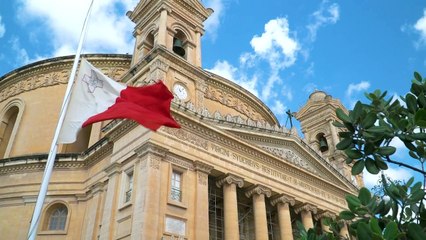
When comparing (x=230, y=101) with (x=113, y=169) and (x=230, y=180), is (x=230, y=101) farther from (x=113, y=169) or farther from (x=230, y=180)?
(x=113, y=169)

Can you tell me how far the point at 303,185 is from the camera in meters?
23.0

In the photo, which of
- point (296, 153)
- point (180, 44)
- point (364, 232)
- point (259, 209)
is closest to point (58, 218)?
point (259, 209)

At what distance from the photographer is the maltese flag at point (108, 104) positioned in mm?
8242

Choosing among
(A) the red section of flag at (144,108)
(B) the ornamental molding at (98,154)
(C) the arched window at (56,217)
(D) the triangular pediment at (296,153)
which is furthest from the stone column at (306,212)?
(A) the red section of flag at (144,108)

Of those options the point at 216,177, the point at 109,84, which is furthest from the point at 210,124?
the point at 109,84

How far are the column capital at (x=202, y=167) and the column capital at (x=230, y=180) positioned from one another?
3.47ft

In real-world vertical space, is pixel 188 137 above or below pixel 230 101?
below

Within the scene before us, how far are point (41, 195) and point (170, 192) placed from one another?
29.3 feet

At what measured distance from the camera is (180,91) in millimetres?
20266

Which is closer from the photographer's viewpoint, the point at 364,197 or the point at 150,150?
the point at 364,197

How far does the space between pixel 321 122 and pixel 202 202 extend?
20.1 meters

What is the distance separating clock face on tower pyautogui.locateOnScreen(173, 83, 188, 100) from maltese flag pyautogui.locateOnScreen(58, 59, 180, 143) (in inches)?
411

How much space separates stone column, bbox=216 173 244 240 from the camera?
17.3m

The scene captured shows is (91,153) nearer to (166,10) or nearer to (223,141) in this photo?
(223,141)
